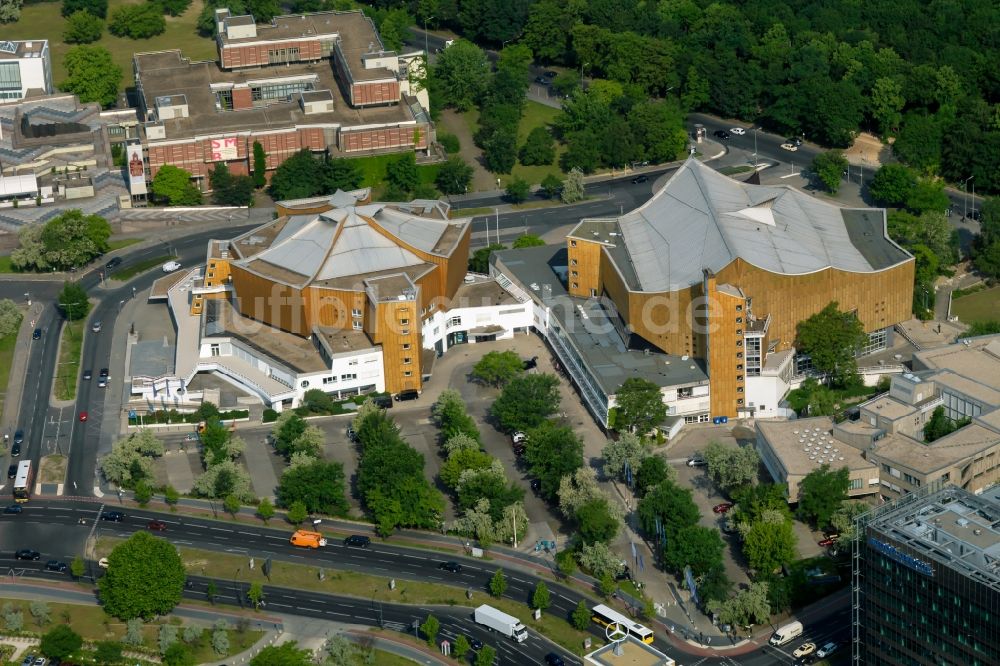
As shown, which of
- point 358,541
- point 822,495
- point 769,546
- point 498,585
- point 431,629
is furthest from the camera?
point 358,541

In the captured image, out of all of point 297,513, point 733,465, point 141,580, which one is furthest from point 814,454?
point 141,580

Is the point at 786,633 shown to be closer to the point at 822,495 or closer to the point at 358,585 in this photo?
the point at 822,495

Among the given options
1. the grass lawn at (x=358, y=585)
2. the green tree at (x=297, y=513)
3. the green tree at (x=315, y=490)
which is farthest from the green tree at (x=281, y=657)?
the green tree at (x=315, y=490)

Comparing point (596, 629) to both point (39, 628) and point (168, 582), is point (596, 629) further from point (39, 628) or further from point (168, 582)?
point (39, 628)

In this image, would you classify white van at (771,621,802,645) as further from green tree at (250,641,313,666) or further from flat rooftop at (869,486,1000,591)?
green tree at (250,641,313,666)

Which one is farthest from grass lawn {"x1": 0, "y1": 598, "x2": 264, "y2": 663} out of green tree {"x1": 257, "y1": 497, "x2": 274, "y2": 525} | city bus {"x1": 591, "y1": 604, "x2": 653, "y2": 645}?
city bus {"x1": 591, "y1": 604, "x2": 653, "y2": 645}
